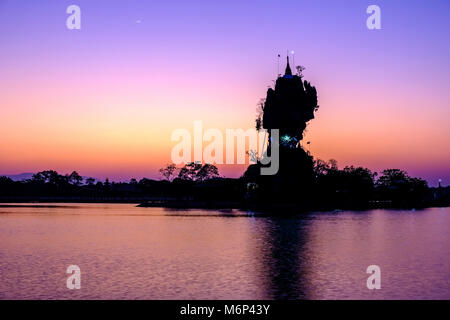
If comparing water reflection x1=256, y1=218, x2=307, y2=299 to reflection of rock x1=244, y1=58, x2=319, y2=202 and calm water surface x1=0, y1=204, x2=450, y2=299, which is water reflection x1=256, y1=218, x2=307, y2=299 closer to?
calm water surface x1=0, y1=204, x2=450, y2=299

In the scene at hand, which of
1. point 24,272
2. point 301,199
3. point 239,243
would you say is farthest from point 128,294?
point 301,199

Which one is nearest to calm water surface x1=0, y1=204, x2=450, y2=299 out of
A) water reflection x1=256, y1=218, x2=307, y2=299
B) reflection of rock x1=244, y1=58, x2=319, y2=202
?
water reflection x1=256, y1=218, x2=307, y2=299

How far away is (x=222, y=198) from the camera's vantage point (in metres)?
134

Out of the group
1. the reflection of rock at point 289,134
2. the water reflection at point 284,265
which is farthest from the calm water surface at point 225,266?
the reflection of rock at point 289,134

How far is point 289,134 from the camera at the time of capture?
11919 cm

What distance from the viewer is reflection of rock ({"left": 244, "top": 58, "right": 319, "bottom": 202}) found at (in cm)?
11419

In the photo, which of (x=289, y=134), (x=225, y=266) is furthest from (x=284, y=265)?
(x=289, y=134)

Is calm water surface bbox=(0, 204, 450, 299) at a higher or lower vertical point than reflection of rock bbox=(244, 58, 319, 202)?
lower

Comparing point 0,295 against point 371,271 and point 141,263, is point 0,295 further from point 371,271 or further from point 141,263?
point 371,271

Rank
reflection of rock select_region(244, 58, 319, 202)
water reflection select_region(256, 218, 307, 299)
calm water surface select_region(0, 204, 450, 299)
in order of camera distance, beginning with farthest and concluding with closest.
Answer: reflection of rock select_region(244, 58, 319, 202) < water reflection select_region(256, 218, 307, 299) < calm water surface select_region(0, 204, 450, 299)

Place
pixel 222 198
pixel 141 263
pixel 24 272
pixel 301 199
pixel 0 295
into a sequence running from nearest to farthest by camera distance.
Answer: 1. pixel 0 295
2. pixel 24 272
3. pixel 141 263
4. pixel 301 199
5. pixel 222 198

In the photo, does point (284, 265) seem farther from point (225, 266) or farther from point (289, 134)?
point (289, 134)

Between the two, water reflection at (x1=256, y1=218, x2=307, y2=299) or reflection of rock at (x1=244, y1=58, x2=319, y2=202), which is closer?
water reflection at (x1=256, y1=218, x2=307, y2=299)
